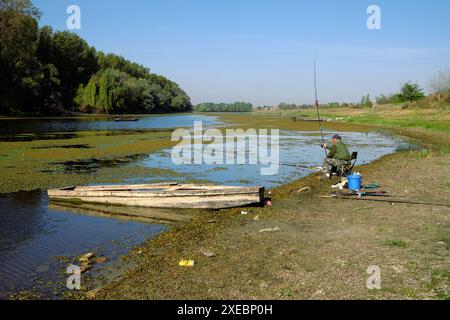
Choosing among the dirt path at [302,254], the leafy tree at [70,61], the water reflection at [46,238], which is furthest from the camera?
the leafy tree at [70,61]

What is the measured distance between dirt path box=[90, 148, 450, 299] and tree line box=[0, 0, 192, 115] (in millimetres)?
77783

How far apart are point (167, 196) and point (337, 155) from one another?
7.64m

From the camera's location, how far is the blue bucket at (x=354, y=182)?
14.2 metres

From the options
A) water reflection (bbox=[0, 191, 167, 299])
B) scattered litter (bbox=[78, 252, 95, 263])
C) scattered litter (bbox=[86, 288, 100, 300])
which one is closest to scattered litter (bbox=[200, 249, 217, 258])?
water reflection (bbox=[0, 191, 167, 299])

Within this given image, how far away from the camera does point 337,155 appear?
55.1 ft

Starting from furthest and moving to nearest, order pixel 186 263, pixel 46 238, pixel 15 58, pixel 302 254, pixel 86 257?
pixel 15 58 < pixel 46 238 < pixel 86 257 < pixel 302 254 < pixel 186 263

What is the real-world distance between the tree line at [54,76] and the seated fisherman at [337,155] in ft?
244

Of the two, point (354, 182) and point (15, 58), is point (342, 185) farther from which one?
point (15, 58)

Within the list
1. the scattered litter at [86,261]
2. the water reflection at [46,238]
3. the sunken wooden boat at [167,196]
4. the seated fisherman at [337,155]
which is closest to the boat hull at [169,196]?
the sunken wooden boat at [167,196]

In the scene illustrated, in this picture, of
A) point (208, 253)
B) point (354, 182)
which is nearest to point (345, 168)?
point (354, 182)

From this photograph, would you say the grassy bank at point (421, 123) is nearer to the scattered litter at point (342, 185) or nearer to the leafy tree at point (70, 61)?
the scattered litter at point (342, 185)

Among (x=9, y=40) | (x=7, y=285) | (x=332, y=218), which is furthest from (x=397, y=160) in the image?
(x=9, y=40)

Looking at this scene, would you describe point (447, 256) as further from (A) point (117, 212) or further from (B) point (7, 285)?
(A) point (117, 212)
